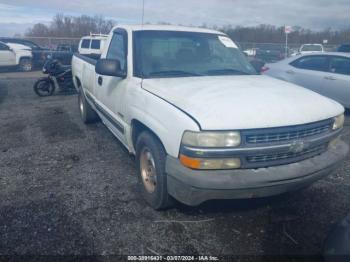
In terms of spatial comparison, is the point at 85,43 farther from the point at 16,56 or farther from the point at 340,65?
the point at 340,65

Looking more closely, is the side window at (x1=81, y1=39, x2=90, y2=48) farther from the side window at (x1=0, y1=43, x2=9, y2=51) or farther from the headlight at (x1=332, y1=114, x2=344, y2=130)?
the headlight at (x1=332, y1=114, x2=344, y2=130)

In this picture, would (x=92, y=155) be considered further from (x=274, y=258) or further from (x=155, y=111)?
(x=274, y=258)

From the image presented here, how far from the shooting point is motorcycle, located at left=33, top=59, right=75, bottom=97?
9.65m

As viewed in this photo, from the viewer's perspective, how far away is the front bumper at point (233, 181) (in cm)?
245

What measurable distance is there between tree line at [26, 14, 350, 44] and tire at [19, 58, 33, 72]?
72.9ft

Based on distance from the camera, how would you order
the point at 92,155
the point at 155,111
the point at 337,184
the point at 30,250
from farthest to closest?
the point at 92,155 < the point at 337,184 < the point at 155,111 < the point at 30,250

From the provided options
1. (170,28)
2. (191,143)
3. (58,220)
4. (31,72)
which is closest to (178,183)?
(191,143)

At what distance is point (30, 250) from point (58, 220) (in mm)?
Result: 462

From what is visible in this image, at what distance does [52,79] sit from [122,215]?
8000 millimetres

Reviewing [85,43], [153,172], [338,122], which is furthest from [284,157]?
[85,43]

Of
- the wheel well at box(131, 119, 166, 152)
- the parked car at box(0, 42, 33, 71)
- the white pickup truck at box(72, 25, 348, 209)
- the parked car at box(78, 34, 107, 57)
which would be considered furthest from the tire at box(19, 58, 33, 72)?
the wheel well at box(131, 119, 166, 152)

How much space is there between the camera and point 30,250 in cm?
261

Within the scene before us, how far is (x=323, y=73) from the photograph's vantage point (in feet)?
23.5

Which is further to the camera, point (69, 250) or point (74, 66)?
point (74, 66)
